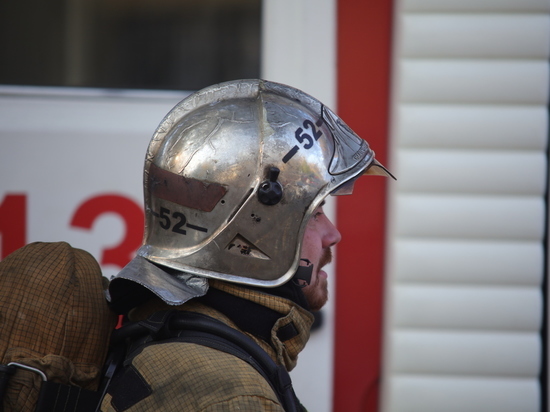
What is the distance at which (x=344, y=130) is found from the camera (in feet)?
5.97

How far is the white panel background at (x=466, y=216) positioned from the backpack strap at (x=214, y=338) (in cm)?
147

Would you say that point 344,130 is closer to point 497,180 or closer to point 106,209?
point 497,180

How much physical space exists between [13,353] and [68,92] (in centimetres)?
190

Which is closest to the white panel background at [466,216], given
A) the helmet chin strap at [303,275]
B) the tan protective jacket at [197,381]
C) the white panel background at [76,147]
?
the white panel background at [76,147]

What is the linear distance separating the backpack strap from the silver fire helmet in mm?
146

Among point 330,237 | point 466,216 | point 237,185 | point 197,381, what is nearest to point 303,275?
point 330,237

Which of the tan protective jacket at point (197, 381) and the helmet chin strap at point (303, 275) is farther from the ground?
the helmet chin strap at point (303, 275)

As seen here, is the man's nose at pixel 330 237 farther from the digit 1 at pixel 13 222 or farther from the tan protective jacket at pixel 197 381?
the digit 1 at pixel 13 222

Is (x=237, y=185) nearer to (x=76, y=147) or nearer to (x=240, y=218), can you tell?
(x=240, y=218)

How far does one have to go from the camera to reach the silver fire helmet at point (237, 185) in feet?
5.14

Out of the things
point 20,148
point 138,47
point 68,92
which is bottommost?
point 20,148

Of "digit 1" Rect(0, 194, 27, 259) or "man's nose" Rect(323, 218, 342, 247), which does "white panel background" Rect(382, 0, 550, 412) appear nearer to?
"man's nose" Rect(323, 218, 342, 247)

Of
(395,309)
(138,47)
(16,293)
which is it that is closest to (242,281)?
(16,293)

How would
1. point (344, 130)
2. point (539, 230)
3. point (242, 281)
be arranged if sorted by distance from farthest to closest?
1. point (539, 230)
2. point (344, 130)
3. point (242, 281)
